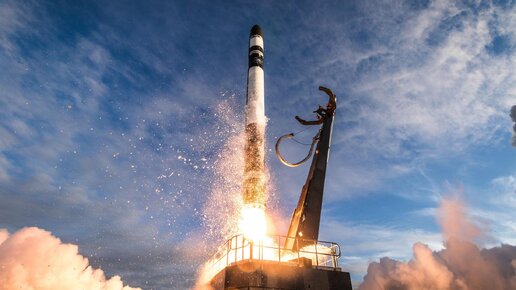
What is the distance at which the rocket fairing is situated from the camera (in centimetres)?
2380

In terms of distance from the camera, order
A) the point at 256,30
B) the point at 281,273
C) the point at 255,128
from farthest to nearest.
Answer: the point at 256,30
the point at 255,128
the point at 281,273

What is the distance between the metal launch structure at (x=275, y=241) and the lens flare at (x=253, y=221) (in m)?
0.40

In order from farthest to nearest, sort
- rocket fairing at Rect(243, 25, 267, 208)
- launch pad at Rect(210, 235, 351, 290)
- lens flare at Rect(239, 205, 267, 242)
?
1. rocket fairing at Rect(243, 25, 267, 208)
2. lens flare at Rect(239, 205, 267, 242)
3. launch pad at Rect(210, 235, 351, 290)

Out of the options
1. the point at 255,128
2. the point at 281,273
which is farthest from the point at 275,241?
the point at 255,128

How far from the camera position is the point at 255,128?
26125 millimetres

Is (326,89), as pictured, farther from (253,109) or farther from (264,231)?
(264,231)

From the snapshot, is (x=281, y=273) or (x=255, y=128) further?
(x=255, y=128)

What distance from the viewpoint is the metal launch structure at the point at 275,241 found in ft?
55.5

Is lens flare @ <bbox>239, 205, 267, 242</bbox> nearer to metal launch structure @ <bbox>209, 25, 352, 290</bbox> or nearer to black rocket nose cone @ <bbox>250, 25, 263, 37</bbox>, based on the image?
metal launch structure @ <bbox>209, 25, 352, 290</bbox>

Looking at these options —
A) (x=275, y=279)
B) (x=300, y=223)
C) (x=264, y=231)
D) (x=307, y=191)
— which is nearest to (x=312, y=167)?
(x=307, y=191)

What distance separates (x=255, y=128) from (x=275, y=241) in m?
8.83

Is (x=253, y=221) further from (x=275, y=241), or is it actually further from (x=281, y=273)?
(x=281, y=273)

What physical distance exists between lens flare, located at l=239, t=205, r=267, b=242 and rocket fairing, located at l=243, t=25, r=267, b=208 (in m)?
0.36

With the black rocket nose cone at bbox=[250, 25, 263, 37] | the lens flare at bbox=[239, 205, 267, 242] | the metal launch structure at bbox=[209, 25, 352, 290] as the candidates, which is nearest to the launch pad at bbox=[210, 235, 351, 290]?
the metal launch structure at bbox=[209, 25, 352, 290]
